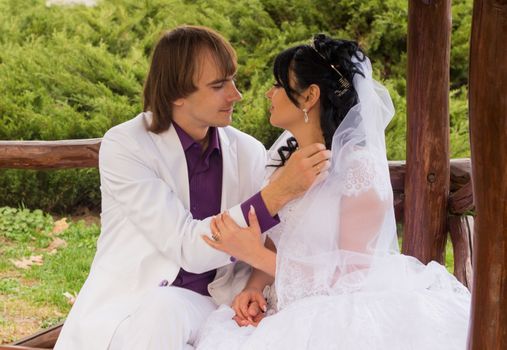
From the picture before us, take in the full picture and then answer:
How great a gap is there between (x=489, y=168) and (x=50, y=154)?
2814 millimetres

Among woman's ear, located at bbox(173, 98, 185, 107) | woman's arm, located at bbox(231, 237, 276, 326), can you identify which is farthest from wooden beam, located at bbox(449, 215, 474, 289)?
woman's ear, located at bbox(173, 98, 185, 107)

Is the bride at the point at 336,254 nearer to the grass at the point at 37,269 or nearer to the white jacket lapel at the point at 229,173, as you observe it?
the white jacket lapel at the point at 229,173

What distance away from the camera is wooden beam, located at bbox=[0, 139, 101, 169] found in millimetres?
4520

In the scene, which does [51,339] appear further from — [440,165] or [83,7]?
[83,7]

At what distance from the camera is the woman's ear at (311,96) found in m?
3.09

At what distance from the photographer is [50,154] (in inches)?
182

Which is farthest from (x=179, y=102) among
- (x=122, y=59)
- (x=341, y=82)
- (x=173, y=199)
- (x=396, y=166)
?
(x=122, y=59)

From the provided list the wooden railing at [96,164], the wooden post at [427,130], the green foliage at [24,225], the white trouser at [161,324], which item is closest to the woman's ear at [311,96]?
the white trouser at [161,324]

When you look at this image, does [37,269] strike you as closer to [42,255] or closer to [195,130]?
[42,255]

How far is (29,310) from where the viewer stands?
18.9 ft

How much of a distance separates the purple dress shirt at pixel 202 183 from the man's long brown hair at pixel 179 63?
3.4 inches

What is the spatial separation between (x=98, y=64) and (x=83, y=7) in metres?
1.36

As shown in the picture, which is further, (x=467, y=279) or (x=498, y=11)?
(x=467, y=279)

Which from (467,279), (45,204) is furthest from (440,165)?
(45,204)
